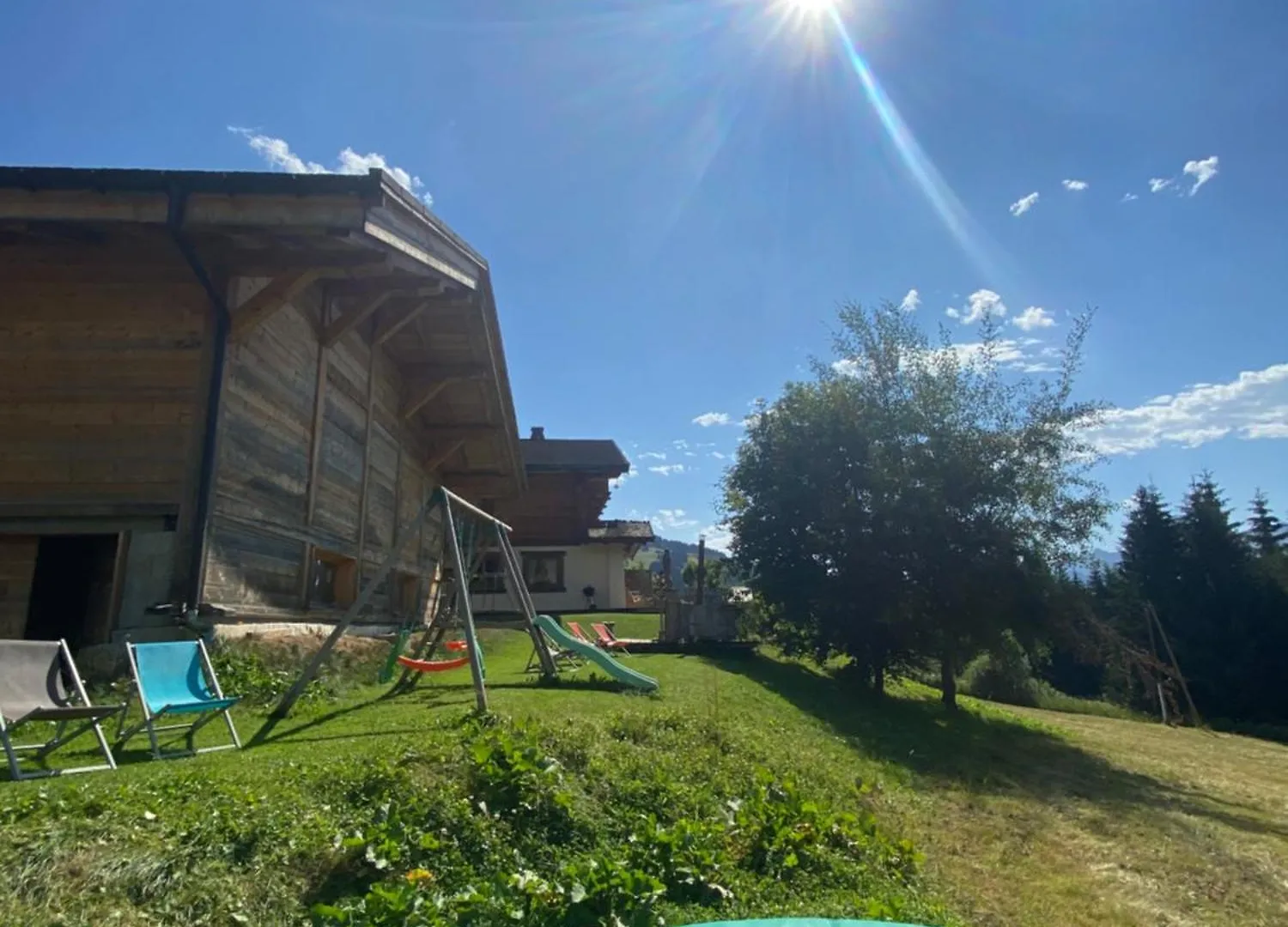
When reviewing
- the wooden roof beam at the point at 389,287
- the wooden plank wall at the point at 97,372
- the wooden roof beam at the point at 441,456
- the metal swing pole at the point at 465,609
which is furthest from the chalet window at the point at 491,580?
the metal swing pole at the point at 465,609

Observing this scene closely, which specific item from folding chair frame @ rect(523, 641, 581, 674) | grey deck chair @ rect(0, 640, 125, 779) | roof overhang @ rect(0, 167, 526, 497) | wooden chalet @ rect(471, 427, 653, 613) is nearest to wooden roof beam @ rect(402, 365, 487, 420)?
roof overhang @ rect(0, 167, 526, 497)

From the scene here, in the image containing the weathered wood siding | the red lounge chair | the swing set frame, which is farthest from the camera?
the red lounge chair

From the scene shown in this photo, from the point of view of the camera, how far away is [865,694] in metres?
15.3

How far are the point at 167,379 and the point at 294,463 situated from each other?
2.03m

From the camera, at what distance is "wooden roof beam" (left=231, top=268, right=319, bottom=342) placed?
27.7 ft

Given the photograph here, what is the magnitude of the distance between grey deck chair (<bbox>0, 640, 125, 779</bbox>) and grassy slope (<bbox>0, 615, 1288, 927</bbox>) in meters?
0.43

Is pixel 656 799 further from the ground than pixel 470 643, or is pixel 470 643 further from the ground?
pixel 470 643

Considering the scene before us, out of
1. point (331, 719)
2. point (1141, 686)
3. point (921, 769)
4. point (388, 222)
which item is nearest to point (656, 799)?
point (331, 719)

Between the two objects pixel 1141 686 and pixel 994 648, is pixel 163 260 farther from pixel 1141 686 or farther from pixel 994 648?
pixel 1141 686

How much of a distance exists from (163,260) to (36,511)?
2827mm

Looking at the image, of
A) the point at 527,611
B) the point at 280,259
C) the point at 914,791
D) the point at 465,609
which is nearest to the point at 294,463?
the point at 280,259

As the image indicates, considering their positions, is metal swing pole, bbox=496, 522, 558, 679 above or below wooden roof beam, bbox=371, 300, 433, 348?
below

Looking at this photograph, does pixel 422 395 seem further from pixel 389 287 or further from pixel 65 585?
pixel 65 585

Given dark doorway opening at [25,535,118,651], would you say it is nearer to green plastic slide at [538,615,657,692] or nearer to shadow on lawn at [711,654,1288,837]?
green plastic slide at [538,615,657,692]
